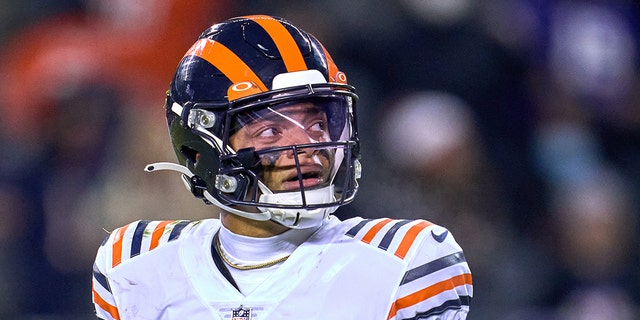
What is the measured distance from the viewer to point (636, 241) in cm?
354

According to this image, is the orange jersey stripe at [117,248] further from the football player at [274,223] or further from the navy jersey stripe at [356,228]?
the navy jersey stripe at [356,228]

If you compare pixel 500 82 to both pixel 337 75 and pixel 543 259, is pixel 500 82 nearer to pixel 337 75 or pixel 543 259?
pixel 543 259

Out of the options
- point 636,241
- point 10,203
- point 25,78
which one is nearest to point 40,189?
point 10,203

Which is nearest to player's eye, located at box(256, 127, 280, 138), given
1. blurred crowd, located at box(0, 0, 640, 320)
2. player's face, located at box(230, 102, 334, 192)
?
player's face, located at box(230, 102, 334, 192)

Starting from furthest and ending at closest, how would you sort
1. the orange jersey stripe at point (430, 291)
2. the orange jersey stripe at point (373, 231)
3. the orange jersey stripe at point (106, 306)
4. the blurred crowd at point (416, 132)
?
the blurred crowd at point (416, 132) → the orange jersey stripe at point (106, 306) → the orange jersey stripe at point (373, 231) → the orange jersey stripe at point (430, 291)

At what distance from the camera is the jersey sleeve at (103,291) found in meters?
1.95

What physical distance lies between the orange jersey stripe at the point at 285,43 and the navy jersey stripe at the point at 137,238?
0.47 metres

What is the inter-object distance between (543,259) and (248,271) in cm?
193

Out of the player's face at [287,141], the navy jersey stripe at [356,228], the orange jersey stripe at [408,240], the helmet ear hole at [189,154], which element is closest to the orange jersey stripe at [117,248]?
the helmet ear hole at [189,154]

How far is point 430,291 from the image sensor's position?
1.71 m

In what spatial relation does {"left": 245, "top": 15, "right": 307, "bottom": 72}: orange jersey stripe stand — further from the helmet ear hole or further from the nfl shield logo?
the nfl shield logo

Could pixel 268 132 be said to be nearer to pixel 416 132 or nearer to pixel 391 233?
pixel 391 233

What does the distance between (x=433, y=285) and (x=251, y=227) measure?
381 mm

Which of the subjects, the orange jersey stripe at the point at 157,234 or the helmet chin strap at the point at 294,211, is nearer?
the helmet chin strap at the point at 294,211
